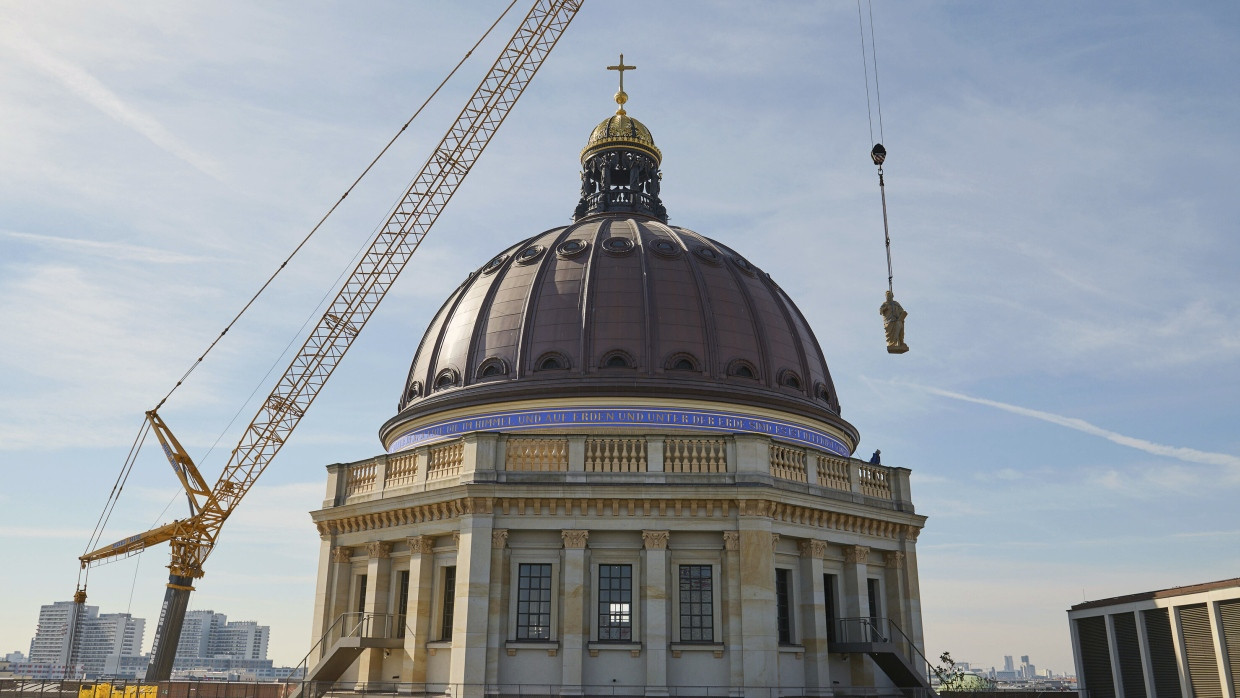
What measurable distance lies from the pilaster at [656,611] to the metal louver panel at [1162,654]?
14.0 meters

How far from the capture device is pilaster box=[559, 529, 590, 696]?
3038 centimetres

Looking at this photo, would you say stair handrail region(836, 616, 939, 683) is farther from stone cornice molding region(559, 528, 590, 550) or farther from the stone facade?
stone cornice molding region(559, 528, 590, 550)

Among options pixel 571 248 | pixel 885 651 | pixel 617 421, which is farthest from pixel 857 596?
pixel 571 248

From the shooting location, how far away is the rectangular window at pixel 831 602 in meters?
34.8

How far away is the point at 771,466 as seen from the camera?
33031 millimetres

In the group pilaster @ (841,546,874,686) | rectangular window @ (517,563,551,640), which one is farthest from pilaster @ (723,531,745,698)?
pilaster @ (841,546,874,686)

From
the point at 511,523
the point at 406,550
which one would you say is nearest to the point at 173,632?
the point at 406,550

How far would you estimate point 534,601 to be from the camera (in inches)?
1246

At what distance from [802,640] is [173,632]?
101 ft

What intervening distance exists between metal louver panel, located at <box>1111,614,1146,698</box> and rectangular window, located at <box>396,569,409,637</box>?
22055 millimetres

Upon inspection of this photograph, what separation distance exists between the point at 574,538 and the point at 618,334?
11.0 m

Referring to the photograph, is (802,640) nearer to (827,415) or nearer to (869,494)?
(869,494)

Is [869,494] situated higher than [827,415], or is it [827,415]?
[827,415]

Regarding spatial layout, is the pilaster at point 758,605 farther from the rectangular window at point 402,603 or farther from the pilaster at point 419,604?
the rectangular window at point 402,603
